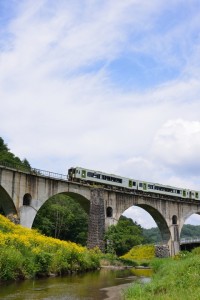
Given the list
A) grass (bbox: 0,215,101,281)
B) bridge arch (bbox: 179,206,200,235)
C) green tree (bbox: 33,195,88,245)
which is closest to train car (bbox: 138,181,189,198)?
bridge arch (bbox: 179,206,200,235)

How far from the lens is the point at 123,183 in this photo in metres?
46.8

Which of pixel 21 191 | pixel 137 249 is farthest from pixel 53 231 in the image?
pixel 21 191

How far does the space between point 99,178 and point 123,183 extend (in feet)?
14.4

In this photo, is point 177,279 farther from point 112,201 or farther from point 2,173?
point 112,201

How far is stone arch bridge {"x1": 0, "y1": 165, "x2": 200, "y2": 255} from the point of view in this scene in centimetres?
3391

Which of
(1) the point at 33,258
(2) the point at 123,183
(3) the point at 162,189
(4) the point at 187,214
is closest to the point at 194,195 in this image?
(4) the point at 187,214

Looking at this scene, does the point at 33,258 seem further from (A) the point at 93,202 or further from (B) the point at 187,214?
(B) the point at 187,214

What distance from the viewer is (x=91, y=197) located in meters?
40.5

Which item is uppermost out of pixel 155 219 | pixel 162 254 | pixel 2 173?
pixel 2 173

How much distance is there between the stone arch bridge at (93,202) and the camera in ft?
111

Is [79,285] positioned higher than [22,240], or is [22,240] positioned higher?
[22,240]

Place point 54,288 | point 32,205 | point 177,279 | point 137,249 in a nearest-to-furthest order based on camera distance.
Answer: point 177,279 → point 54,288 → point 32,205 → point 137,249

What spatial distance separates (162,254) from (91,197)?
1452 centimetres

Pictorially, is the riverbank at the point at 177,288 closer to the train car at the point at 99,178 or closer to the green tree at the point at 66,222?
the train car at the point at 99,178
